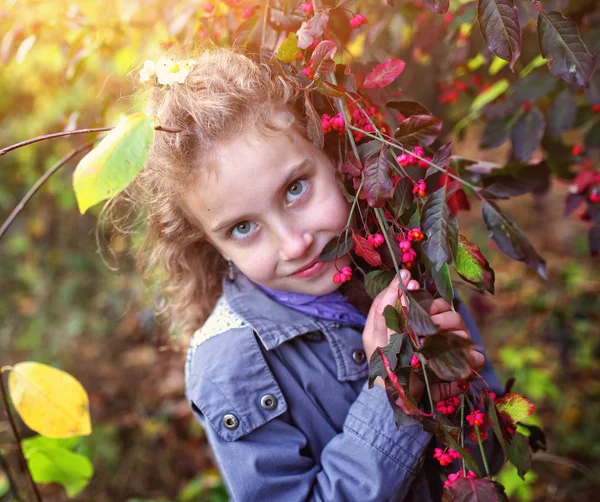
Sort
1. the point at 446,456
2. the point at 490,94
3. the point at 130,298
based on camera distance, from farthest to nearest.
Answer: the point at 130,298 < the point at 490,94 < the point at 446,456

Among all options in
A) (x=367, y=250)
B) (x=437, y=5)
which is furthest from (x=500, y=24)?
(x=367, y=250)

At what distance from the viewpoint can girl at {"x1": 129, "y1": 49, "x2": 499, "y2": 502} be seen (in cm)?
108

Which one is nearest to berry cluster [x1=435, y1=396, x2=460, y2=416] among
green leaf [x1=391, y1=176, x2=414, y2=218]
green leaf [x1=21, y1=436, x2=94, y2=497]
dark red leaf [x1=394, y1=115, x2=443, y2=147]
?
green leaf [x1=391, y1=176, x2=414, y2=218]

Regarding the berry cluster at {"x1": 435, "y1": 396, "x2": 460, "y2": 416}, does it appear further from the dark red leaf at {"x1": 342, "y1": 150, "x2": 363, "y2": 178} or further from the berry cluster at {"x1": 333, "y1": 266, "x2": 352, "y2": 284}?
the dark red leaf at {"x1": 342, "y1": 150, "x2": 363, "y2": 178}

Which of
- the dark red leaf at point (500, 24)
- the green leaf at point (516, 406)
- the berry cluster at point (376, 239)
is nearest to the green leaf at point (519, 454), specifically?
the green leaf at point (516, 406)

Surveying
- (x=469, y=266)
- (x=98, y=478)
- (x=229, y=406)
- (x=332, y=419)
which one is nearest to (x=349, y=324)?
(x=332, y=419)

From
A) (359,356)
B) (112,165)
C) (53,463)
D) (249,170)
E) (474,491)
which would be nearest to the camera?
(112,165)

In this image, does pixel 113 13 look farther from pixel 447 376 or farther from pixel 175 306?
pixel 447 376

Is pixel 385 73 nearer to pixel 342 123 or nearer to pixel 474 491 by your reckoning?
pixel 342 123

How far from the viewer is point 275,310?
1.28 m

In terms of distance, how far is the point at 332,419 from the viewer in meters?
1.26

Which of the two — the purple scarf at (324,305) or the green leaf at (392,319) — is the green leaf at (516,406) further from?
the purple scarf at (324,305)

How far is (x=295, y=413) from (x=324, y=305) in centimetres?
24

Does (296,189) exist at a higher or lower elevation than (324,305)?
higher
